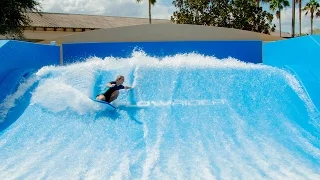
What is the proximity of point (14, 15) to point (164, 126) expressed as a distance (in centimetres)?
1242

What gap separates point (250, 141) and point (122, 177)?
1818mm

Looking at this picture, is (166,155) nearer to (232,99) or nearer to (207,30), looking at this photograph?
(232,99)

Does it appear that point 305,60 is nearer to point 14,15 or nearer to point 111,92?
point 111,92

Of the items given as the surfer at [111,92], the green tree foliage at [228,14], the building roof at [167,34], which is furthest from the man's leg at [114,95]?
the green tree foliage at [228,14]

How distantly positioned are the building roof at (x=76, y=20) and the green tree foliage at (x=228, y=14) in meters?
6.22

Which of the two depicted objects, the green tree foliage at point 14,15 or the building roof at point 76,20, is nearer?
the green tree foliage at point 14,15

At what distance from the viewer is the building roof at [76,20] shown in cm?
2150

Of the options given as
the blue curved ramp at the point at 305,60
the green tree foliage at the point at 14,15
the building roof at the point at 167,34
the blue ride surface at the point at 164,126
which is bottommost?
the blue ride surface at the point at 164,126

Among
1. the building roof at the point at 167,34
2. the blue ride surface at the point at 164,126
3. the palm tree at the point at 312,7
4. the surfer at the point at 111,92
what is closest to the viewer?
the blue ride surface at the point at 164,126

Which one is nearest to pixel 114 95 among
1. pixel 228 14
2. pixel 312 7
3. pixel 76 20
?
pixel 228 14

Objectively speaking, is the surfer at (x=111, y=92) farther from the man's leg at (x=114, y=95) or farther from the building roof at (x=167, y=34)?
the building roof at (x=167, y=34)

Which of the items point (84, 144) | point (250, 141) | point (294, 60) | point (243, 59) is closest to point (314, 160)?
point (250, 141)

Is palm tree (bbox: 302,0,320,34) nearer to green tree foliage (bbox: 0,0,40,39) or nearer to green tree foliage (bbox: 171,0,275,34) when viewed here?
green tree foliage (bbox: 171,0,275,34)

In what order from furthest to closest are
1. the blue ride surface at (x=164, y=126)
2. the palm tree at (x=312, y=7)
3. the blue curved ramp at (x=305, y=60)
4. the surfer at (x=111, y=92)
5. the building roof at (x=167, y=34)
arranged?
1. the palm tree at (x=312, y=7)
2. the building roof at (x=167, y=34)
3. the blue curved ramp at (x=305, y=60)
4. the surfer at (x=111, y=92)
5. the blue ride surface at (x=164, y=126)
